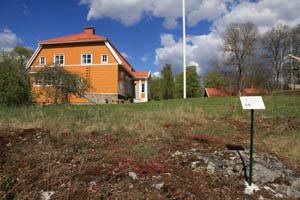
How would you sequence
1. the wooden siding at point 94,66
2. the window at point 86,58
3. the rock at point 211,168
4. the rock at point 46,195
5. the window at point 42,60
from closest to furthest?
the rock at point 46,195, the rock at point 211,168, the wooden siding at point 94,66, the window at point 86,58, the window at point 42,60

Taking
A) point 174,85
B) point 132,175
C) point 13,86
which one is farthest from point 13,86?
point 174,85

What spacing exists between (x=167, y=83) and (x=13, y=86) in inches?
1071

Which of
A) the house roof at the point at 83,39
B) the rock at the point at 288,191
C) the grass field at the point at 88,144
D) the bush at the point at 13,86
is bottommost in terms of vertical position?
the rock at the point at 288,191

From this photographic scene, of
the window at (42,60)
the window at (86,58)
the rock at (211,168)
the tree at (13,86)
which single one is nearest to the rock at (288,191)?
the rock at (211,168)

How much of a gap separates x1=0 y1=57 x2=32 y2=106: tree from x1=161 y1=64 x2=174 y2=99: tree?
25684 mm

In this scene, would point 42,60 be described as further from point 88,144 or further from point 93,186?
point 93,186

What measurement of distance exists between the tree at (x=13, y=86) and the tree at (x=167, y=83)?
25.7m

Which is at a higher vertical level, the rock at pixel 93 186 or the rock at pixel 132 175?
the rock at pixel 132 175

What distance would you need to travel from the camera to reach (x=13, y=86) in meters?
9.46

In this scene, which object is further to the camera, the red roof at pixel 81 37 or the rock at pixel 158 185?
the red roof at pixel 81 37

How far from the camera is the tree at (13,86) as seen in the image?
370 inches

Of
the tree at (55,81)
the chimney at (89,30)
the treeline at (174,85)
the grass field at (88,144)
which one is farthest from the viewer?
the treeline at (174,85)

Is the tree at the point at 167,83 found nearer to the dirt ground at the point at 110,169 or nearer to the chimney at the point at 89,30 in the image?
the chimney at the point at 89,30

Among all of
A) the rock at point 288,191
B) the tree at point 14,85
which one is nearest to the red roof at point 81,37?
the tree at point 14,85
